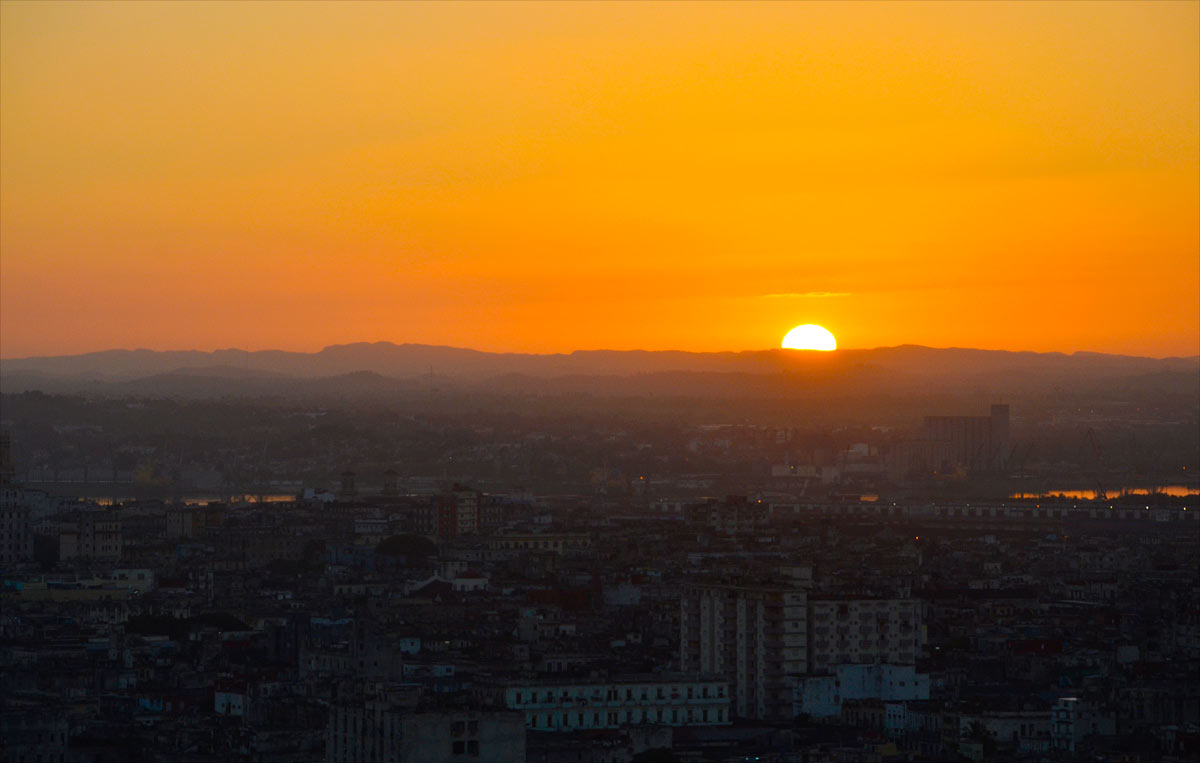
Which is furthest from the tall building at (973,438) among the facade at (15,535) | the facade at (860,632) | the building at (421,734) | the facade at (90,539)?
the building at (421,734)

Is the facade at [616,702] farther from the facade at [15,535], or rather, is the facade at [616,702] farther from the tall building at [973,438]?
the tall building at [973,438]

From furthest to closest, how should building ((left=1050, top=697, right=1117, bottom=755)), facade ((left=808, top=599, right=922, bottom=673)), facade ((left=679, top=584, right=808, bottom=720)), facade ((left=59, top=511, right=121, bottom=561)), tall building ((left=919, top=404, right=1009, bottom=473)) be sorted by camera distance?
tall building ((left=919, top=404, right=1009, bottom=473))
facade ((left=59, top=511, right=121, bottom=561))
facade ((left=808, top=599, right=922, bottom=673))
facade ((left=679, top=584, right=808, bottom=720))
building ((left=1050, top=697, right=1117, bottom=755))

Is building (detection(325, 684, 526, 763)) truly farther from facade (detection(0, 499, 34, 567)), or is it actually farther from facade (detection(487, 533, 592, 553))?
facade (detection(487, 533, 592, 553))

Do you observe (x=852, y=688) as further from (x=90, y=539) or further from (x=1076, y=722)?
(x=90, y=539)

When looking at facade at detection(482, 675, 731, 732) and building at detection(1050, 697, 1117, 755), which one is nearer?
facade at detection(482, 675, 731, 732)

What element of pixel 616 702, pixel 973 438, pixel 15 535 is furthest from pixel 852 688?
pixel 973 438

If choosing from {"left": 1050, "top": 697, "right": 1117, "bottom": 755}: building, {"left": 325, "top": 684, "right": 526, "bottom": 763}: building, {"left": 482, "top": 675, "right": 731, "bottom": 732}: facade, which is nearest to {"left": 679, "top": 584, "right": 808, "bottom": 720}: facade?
{"left": 482, "top": 675, "right": 731, "bottom": 732}: facade
